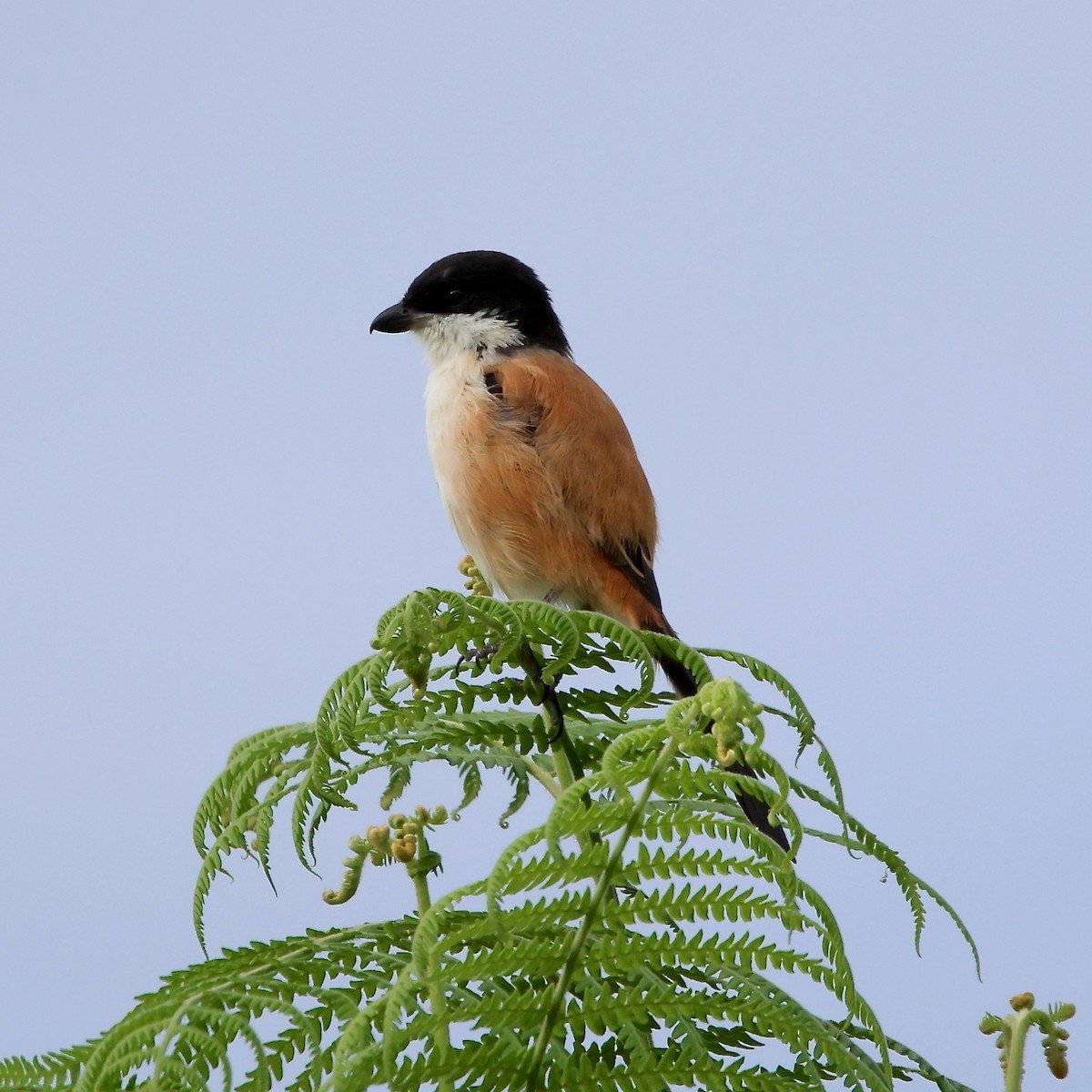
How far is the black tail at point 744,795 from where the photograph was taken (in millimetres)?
2637

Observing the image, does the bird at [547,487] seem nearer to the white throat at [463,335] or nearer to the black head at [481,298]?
the white throat at [463,335]

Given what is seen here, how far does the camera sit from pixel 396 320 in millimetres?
4676

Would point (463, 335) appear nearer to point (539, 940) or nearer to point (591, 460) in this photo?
point (591, 460)

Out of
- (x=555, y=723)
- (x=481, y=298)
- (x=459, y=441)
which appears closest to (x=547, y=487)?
(x=459, y=441)

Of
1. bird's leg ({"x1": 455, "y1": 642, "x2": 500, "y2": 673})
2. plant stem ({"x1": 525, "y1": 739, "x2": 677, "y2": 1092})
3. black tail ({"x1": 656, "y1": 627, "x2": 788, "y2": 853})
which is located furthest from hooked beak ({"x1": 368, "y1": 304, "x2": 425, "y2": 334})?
plant stem ({"x1": 525, "y1": 739, "x2": 677, "y2": 1092})

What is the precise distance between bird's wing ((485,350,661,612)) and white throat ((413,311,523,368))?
1.35 ft

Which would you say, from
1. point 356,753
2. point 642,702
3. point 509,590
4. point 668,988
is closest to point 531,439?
point 509,590

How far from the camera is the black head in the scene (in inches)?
181

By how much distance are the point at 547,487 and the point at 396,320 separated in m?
1.19

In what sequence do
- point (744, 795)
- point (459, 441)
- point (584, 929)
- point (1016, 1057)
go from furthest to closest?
point (459, 441) → point (744, 795) → point (1016, 1057) → point (584, 929)

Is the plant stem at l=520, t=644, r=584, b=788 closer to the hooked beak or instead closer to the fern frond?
the fern frond

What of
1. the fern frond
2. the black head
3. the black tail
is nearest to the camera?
the fern frond

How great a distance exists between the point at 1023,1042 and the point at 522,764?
37.2 inches

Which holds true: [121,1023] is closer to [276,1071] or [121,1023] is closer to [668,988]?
[276,1071]
